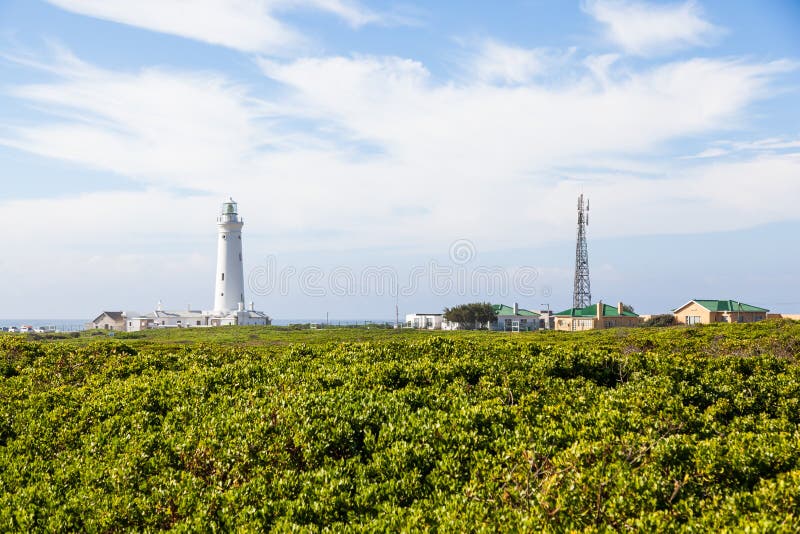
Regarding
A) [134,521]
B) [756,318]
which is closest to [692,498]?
[134,521]

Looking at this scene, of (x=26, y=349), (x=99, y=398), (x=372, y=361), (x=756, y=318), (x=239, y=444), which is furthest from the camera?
(x=756, y=318)

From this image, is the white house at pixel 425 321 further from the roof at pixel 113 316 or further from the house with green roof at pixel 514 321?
the roof at pixel 113 316

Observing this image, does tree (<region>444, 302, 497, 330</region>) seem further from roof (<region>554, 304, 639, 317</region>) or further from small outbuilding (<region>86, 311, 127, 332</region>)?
small outbuilding (<region>86, 311, 127, 332</region>)

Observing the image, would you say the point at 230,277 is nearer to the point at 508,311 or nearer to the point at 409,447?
the point at 508,311

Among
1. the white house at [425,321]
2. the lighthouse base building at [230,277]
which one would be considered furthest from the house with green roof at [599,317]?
the lighthouse base building at [230,277]

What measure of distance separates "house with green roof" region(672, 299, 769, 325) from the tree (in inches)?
932

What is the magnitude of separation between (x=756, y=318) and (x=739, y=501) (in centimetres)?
7589

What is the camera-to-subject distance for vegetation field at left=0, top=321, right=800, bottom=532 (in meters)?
7.28

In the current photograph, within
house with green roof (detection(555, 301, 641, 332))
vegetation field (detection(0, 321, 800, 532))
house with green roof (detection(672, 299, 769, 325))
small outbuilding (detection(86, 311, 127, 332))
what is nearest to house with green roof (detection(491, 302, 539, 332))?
house with green roof (detection(555, 301, 641, 332))

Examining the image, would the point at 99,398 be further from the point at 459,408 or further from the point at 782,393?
the point at 782,393

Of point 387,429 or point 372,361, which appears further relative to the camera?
point 372,361

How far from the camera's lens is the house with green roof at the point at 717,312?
70438 mm

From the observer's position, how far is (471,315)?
85875mm

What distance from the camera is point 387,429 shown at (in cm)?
949
